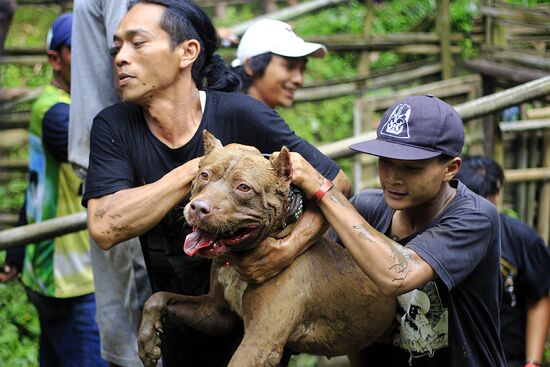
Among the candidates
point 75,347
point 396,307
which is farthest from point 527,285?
point 75,347

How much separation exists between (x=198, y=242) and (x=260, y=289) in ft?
1.13

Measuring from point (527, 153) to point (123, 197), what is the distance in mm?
5671

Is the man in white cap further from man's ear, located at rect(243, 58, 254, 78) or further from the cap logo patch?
the cap logo patch

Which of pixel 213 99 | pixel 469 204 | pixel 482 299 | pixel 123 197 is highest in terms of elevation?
pixel 213 99

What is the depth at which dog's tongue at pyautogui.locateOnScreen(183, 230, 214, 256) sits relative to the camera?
8.73 feet

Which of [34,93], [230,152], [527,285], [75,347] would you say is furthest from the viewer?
[34,93]

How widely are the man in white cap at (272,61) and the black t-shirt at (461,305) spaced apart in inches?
77.6

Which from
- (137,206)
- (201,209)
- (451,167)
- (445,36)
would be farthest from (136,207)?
(445,36)

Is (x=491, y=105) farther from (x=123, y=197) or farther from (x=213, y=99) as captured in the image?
(x=123, y=197)

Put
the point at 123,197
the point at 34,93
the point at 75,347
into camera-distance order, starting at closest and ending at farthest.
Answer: the point at 123,197 → the point at 75,347 → the point at 34,93

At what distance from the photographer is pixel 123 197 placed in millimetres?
3031

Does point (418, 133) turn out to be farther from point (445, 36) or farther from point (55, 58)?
point (445, 36)

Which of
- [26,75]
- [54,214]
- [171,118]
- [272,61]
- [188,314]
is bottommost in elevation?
[26,75]

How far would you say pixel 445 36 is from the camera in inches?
405
